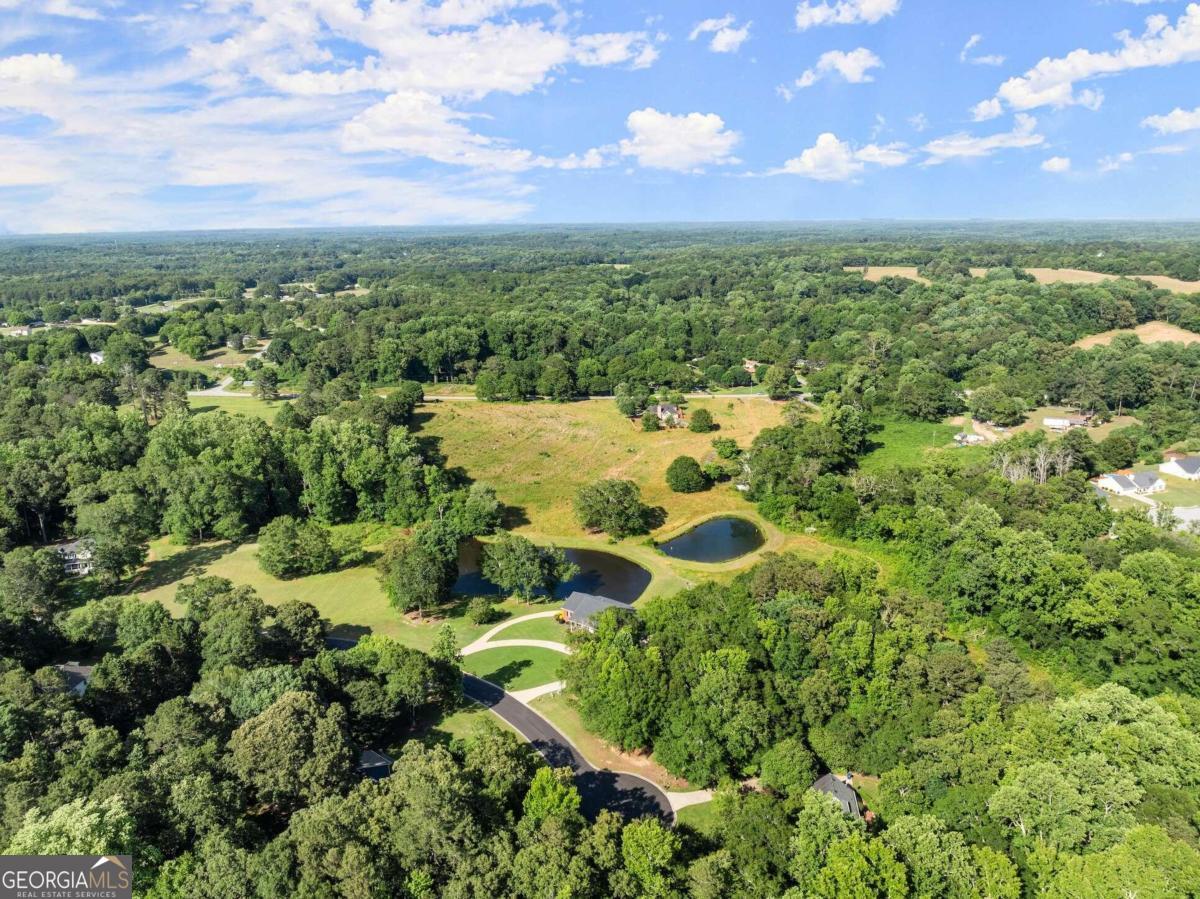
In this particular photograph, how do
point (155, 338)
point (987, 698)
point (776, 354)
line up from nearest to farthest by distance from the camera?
1. point (987, 698)
2. point (776, 354)
3. point (155, 338)

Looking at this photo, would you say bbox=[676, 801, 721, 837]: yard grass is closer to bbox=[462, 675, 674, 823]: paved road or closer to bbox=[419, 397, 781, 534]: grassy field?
bbox=[462, 675, 674, 823]: paved road

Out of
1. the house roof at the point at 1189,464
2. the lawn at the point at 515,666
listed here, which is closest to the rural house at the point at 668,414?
the lawn at the point at 515,666

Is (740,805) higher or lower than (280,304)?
lower

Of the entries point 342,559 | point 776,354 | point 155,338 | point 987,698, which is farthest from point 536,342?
point 987,698

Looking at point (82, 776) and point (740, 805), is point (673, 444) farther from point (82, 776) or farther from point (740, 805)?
point (82, 776)

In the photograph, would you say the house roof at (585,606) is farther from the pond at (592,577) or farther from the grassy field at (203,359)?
the grassy field at (203,359)

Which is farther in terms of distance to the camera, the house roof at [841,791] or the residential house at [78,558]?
the residential house at [78,558]
